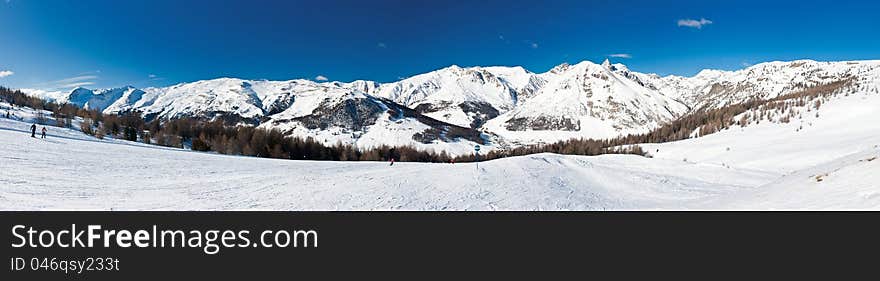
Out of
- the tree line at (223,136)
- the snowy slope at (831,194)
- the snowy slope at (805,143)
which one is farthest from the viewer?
the tree line at (223,136)

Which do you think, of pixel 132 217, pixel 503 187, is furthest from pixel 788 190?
pixel 132 217

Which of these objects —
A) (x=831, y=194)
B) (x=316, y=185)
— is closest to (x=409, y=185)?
(x=316, y=185)

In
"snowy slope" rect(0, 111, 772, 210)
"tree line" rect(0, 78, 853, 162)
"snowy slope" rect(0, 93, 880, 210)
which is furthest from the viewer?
"tree line" rect(0, 78, 853, 162)

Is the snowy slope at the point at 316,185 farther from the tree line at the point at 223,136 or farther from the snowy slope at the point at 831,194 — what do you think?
the tree line at the point at 223,136

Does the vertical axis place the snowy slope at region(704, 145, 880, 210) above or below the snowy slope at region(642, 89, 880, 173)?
below

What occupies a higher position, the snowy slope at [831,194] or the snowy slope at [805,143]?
the snowy slope at [805,143]

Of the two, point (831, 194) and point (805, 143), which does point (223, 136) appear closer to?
point (831, 194)

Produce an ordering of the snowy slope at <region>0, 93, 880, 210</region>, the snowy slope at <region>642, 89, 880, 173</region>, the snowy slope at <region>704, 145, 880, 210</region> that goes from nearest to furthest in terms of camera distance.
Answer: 1. the snowy slope at <region>704, 145, 880, 210</region>
2. the snowy slope at <region>0, 93, 880, 210</region>
3. the snowy slope at <region>642, 89, 880, 173</region>

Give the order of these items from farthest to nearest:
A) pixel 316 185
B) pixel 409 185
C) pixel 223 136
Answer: pixel 223 136 → pixel 409 185 → pixel 316 185

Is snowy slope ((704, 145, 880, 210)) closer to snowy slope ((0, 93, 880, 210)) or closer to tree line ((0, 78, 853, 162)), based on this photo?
snowy slope ((0, 93, 880, 210))

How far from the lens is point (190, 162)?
99.3 ft

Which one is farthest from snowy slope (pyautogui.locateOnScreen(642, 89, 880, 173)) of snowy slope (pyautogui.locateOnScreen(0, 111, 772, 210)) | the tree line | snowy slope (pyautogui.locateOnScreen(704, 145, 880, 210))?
→ snowy slope (pyautogui.locateOnScreen(704, 145, 880, 210))

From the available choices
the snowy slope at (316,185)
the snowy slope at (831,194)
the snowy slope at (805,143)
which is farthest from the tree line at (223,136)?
the snowy slope at (831,194)

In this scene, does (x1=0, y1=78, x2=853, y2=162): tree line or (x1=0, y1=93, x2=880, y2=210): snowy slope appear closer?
(x1=0, y1=93, x2=880, y2=210): snowy slope
